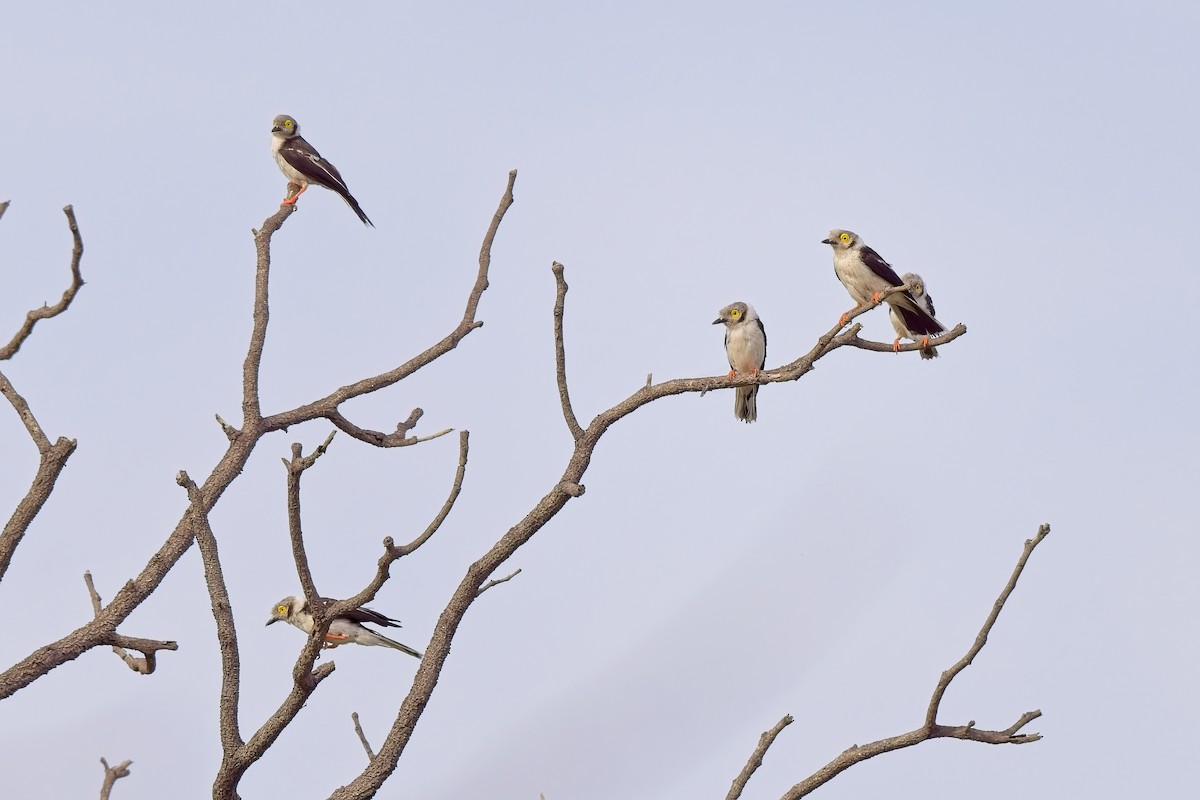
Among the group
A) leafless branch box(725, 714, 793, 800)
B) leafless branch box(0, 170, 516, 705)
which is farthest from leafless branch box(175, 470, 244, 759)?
leafless branch box(725, 714, 793, 800)

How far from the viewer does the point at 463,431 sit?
7.16m

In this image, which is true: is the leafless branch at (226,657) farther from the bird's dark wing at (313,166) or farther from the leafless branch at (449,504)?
the bird's dark wing at (313,166)

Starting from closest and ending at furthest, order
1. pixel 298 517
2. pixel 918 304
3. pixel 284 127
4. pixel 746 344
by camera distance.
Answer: pixel 298 517
pixel 918 304
pixel 746 344
pixel 284 127

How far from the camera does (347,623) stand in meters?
12.5

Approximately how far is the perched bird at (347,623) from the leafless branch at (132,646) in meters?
2.46

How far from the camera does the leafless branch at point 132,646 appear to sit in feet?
25.5

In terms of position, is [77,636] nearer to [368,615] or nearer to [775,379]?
[368,615]

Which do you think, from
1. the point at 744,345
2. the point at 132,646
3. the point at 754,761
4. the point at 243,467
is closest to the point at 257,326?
the point at 243,467

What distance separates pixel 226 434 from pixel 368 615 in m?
3.05

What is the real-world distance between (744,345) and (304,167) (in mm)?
4883

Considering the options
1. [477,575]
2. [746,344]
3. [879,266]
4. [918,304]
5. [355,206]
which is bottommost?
[477,575]

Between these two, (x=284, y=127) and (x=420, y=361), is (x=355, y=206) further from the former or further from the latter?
(x=420, y=361)

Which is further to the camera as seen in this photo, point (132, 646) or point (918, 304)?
point (918, 304)

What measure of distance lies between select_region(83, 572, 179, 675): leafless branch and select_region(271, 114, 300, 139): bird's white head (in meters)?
7.54
